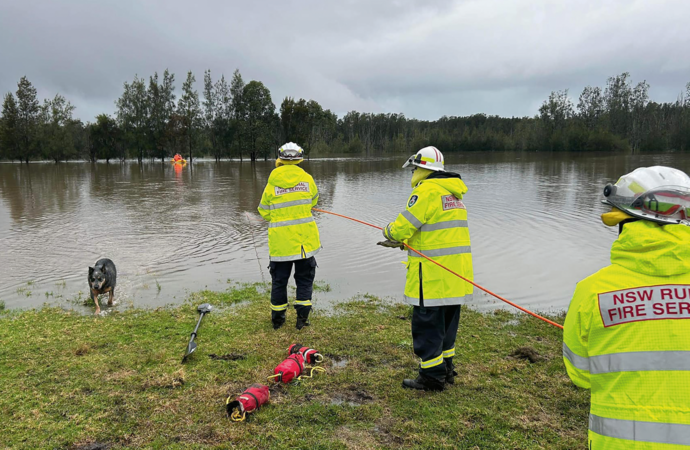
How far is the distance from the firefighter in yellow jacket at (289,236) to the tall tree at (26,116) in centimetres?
7118

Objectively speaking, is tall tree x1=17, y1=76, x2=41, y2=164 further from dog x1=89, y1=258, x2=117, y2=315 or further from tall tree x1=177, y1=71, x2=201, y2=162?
dog x1=89, y1=258, x2=117, y2=315

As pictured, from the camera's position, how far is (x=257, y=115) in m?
67.1

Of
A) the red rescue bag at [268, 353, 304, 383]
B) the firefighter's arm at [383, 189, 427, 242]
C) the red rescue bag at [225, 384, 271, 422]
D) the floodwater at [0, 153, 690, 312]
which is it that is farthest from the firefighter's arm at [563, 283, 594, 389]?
the floodwater at [0, 153, 690, 312]

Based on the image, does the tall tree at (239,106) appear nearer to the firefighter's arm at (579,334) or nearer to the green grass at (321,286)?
the green grass at (321,286)

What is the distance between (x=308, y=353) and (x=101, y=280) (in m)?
4.18

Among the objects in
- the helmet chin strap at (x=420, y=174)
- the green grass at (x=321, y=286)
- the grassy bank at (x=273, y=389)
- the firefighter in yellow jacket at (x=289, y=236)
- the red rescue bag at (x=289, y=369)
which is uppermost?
the helmet chin strap at (x=420, y=174)

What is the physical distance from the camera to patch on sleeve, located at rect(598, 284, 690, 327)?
1.83 metres

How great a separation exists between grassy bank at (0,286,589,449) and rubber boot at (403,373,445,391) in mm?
99

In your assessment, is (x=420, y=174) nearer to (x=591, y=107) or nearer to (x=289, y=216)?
(x=289, y=216)

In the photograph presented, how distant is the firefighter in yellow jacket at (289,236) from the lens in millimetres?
6070

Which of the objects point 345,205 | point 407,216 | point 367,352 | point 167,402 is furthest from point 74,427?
point 345,205

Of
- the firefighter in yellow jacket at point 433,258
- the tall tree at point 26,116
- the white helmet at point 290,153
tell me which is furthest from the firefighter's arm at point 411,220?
the tall tree at point 26,116

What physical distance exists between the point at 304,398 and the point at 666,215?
337cm

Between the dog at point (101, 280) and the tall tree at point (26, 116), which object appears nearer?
the dog at point (101, 280)
